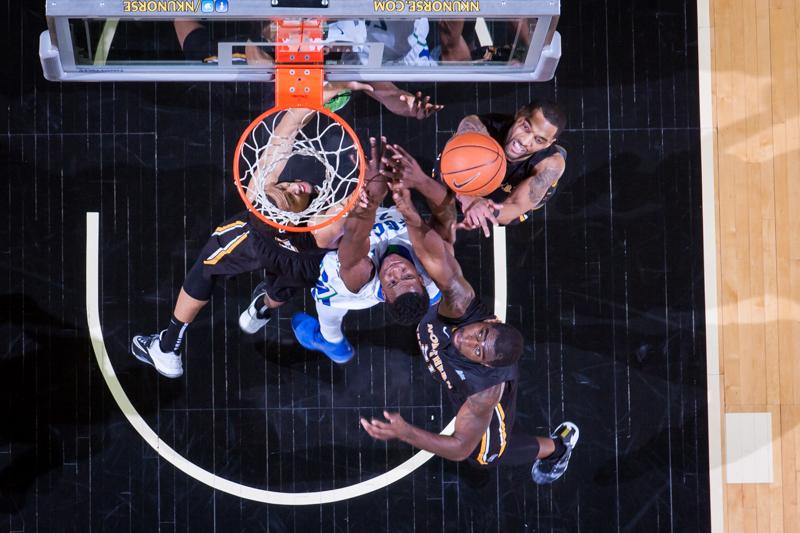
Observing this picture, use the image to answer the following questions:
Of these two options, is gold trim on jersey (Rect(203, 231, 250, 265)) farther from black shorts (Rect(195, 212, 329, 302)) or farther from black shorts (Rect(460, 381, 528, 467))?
black shorts (Rect(460, 381, 528, 467))

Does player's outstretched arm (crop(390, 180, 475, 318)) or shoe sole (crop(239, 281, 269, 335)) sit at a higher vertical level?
player's outstretched arm (crop(390, 180, 475, 318))

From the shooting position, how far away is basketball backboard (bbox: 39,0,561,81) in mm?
3785

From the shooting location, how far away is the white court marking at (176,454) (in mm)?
5812

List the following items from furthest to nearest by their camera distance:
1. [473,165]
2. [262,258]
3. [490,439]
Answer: [490,439]
[262,258]
[473,165]

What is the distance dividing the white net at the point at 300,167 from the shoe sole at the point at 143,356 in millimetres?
1574

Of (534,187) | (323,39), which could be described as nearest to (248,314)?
(534,187)

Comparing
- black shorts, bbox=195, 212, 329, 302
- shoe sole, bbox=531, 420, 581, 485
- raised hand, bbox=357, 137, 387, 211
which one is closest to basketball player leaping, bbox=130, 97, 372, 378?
black shorts, bbox=195, 212, 329, 302

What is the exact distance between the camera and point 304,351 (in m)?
5.88

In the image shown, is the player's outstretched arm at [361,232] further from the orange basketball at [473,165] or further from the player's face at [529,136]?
A: the player's face at [529,136]

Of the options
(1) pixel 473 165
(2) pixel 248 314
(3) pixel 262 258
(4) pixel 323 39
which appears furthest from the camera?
(2) pixel 248 314

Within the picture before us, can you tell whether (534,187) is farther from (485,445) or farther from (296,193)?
(485,445)

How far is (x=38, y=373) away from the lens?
19.1 feet

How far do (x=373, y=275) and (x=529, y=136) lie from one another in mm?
1301

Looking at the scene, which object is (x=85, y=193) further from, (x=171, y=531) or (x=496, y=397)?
(x=496, y=397)
